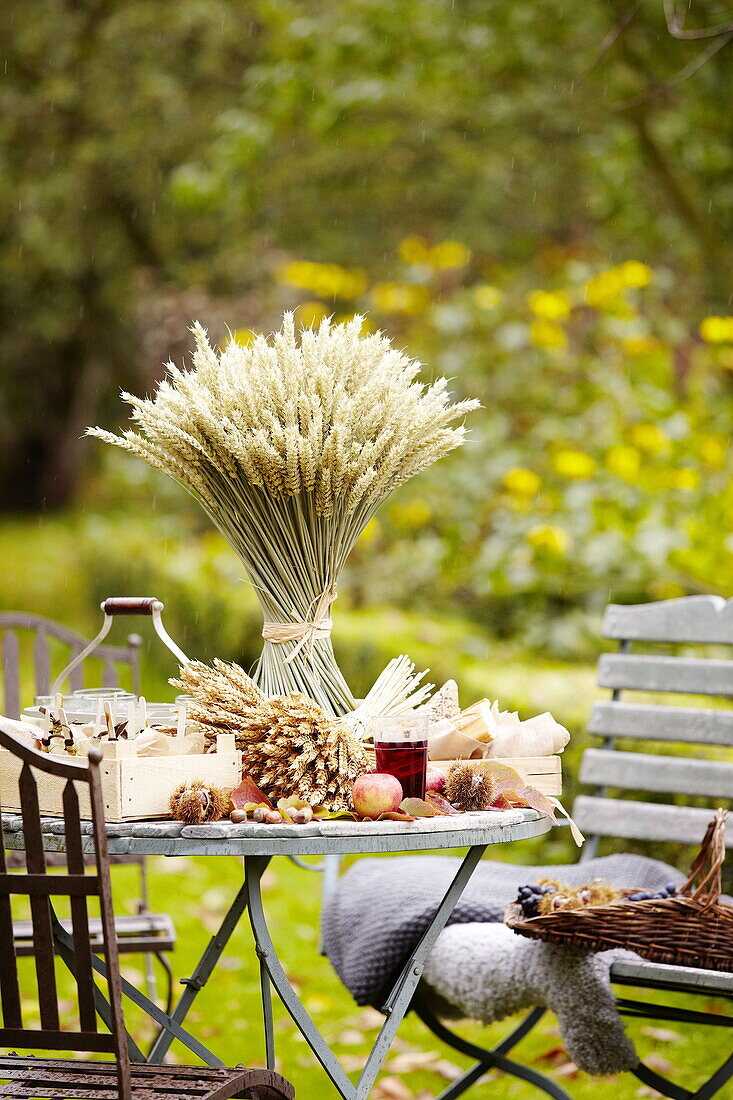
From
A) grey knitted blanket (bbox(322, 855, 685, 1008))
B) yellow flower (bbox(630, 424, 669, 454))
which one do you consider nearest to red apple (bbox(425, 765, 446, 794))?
grey knitted blanket (bbox(322, 855, 685, 1008))

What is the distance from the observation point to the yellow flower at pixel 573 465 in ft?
18.0

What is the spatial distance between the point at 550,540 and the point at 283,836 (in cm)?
348

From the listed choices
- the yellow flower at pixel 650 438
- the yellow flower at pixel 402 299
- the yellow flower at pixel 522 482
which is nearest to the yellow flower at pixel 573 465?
the yellow flower at pixel 522 482

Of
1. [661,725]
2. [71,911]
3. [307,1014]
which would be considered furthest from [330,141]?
[71,911]

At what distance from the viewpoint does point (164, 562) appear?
8.43 meters

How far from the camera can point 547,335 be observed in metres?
6.07

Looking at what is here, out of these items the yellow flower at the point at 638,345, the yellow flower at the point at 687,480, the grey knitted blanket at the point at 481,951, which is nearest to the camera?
the grey knitted blanket at the point at 481,951

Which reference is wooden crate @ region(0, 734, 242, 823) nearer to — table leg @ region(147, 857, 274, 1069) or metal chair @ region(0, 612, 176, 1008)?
table leg @ region(147, 857, 274, 1069)

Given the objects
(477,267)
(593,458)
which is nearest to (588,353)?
(593,458)

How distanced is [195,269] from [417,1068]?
28.6 feet

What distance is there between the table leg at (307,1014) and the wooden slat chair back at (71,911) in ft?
1.12

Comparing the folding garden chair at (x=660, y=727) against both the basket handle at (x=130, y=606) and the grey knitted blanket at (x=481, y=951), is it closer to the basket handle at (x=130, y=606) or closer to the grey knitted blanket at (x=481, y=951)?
the grey knitted blanket at (x=481, y=951)

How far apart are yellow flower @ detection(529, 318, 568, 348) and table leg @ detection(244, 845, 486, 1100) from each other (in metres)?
4.17

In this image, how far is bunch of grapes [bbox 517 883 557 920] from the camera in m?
2.56
